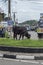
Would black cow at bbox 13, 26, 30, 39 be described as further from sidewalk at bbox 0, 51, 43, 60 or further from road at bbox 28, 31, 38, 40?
sidewalk at bbox 0, 51, 43, 60

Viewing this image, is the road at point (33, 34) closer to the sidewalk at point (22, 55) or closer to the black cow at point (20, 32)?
the black cow at point (20, 32)

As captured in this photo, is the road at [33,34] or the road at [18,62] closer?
the road at [18,62]

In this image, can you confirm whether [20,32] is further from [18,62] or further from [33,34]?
[18,62]

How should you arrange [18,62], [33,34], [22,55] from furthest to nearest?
[33,34]
[22,55]
[18,62]

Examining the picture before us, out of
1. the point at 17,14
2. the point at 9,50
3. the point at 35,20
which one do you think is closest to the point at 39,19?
the point at 35,20

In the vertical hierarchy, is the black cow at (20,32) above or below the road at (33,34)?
above

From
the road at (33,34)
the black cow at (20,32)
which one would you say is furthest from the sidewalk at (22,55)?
the road at (33,34)

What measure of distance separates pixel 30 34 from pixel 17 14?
4.62ft

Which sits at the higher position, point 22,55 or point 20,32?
point 20,32

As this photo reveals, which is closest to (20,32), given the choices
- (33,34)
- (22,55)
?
(33,34)

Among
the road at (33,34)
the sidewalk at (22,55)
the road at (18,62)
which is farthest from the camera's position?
the road at (33,34)

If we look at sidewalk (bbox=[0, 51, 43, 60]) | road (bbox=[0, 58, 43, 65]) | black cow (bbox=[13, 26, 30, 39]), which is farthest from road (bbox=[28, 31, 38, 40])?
road (bbox=[0, 58, 43, 65])

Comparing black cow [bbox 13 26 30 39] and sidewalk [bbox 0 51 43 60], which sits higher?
black cow [bbox 13 26 30 39]

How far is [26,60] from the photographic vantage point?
8469mm
